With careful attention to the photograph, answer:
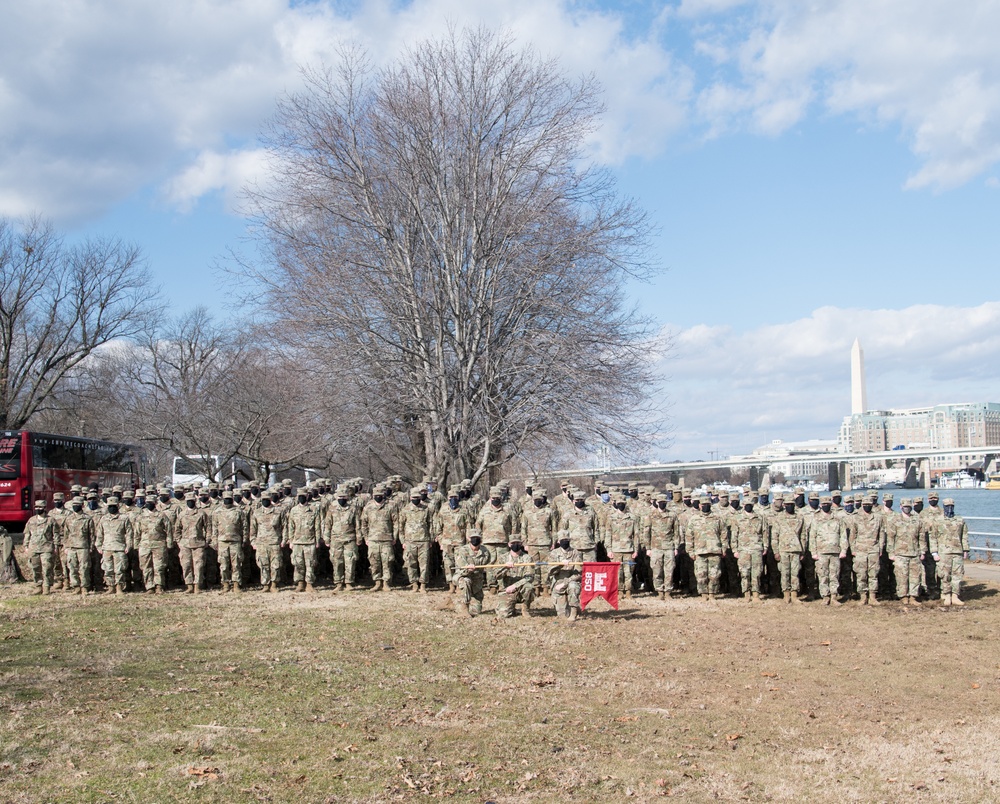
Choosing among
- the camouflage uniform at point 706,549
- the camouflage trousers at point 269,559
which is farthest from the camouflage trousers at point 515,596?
the camouflage trousers at point 269,559

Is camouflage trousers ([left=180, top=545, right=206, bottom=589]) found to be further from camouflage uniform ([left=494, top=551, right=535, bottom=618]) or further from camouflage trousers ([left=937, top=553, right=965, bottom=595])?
camouflage trousers ([left=937, top=553, right=965, bottom=595])

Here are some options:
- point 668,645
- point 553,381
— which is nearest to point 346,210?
point 553,381

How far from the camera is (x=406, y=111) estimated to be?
22578mm

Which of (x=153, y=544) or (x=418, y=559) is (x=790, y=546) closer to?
(x=418, y=559)

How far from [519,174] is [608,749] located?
58.1 feet

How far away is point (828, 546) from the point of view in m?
14.7

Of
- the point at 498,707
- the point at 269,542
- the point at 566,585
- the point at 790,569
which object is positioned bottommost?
the point at 498,707

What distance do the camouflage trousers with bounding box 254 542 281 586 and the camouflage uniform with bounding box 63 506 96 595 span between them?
304 cm

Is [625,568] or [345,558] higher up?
[345,558]

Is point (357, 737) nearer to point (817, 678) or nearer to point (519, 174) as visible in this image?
point (817, 678)

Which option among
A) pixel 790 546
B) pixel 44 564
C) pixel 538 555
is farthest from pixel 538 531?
pixel 44 564

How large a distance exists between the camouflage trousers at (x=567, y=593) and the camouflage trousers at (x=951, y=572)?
19.1 ft

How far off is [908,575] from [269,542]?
10.5m

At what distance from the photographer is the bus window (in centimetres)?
2434
